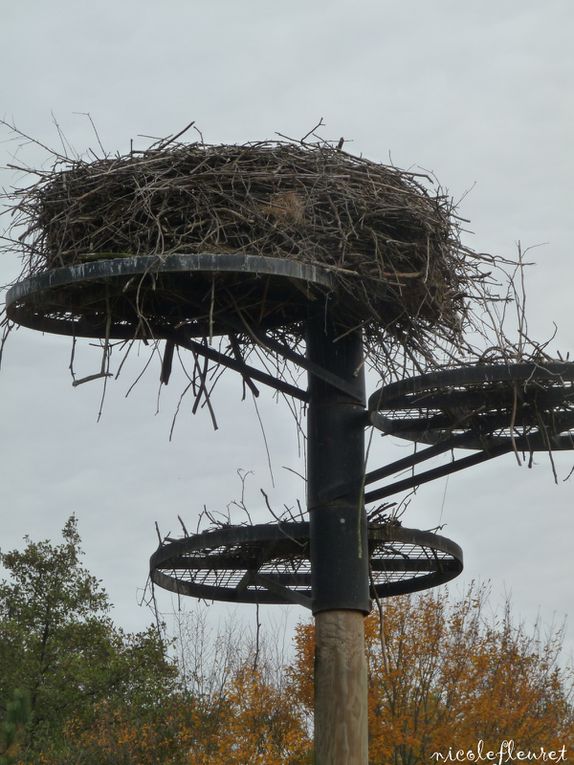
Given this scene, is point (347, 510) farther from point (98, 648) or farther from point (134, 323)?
point (98, 648)

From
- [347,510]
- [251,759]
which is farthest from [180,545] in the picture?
[251,759]

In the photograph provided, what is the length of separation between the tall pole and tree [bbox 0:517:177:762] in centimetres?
1564

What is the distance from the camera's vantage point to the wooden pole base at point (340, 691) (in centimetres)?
732

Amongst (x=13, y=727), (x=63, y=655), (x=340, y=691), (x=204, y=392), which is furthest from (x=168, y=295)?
(x=63, y=655)

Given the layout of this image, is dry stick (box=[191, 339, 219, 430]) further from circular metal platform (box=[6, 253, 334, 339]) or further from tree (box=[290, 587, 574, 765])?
tree (box=[290, 587, 574, 765])

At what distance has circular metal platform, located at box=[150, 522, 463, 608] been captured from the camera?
324 inches

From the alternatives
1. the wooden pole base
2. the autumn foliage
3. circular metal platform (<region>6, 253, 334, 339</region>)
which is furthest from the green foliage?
the wooden pole base

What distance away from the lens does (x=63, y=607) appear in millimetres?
Answer: 24375

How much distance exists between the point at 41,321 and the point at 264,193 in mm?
1540

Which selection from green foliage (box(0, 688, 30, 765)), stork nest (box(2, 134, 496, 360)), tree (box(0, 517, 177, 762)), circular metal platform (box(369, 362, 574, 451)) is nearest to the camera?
circular metal platform (box(369, 362, 574, 451))

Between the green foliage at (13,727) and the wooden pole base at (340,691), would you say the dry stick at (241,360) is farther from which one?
the green foliage at (13,727)

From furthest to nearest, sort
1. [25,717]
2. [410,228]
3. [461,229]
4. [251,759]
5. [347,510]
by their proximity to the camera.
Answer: [251,759]
[25,717]
[461,229]
[410,228]
[347,510]

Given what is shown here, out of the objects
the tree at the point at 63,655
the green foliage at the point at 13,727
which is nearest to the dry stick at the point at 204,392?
the green foliage at the point at 13,727

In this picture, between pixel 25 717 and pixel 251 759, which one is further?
pixel 251 759
